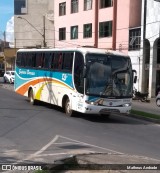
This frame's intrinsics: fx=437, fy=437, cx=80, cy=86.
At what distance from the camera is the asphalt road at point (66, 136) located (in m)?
10.9

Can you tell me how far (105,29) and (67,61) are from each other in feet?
90.7

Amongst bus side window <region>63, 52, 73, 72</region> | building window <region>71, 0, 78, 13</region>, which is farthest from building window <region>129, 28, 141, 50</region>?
bus side window <region>63, 52, 73, 72</region>

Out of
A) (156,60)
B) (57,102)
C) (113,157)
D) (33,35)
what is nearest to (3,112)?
(57,102)

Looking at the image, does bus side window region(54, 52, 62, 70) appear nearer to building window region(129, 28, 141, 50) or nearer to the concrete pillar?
the concrete pillar

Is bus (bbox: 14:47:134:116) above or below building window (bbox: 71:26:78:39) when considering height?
below

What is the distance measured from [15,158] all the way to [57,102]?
11.6m

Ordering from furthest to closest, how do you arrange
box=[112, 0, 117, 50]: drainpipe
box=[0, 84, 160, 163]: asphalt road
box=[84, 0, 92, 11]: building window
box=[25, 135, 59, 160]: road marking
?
box=[84, 0, 92, 11]: building window < box=[112, 0, 117, 50]: drainpipe < box=[0, 84, 160, 163]: asphalt road < box=[25, 135, 59, 160]: road marking

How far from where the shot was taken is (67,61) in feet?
66.4

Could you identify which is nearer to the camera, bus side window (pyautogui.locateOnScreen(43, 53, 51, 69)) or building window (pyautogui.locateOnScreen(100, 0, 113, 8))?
bus side window (pyautogui.locateOnScreen(43, 53, 51, 69))

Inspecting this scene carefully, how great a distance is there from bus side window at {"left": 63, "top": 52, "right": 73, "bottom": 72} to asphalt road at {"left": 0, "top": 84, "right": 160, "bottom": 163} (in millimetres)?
2216

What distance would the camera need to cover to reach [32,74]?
982 inches

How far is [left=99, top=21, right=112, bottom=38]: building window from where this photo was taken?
46500 mm

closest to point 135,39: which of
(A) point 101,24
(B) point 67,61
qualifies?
(A) point 101,24

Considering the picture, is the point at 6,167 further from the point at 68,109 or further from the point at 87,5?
the point at 87,5
